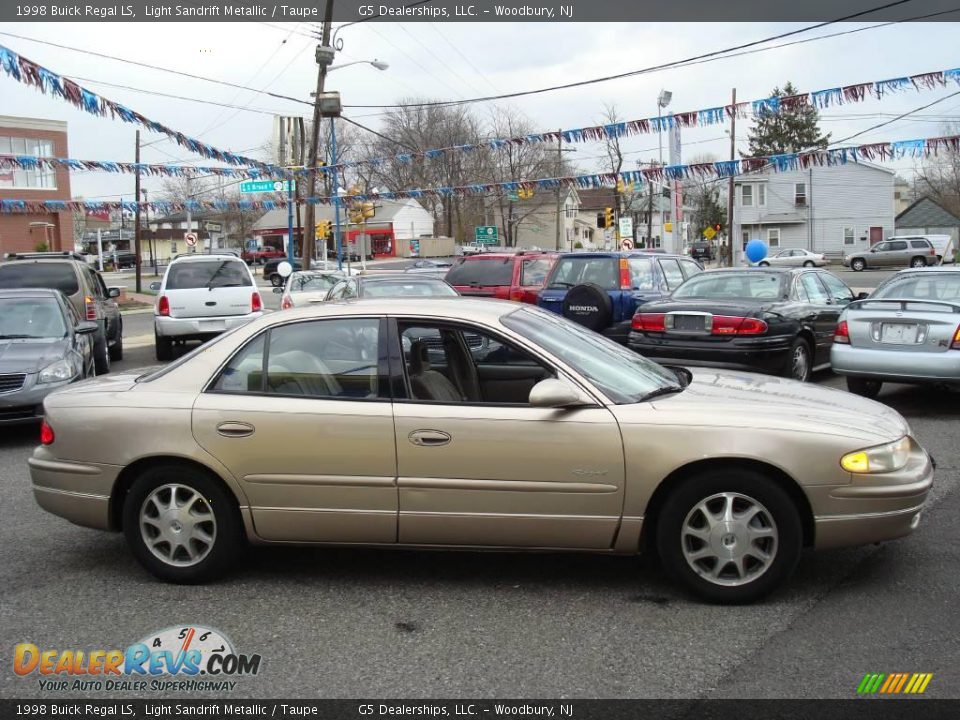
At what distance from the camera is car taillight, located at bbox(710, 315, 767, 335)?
10047 millimetres

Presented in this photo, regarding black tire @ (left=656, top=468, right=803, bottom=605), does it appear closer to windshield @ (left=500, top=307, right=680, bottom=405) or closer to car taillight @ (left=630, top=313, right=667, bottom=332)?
windshield @ (left=500, top=307, right=680, bottom=405)

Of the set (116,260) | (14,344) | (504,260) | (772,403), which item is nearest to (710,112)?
(504,260)

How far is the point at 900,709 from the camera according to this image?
346 centimetres

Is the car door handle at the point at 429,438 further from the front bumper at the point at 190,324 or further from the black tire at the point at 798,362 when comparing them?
the front bumper at the point at 190,324

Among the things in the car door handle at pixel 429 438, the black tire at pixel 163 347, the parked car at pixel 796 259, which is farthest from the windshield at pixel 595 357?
the parked car at pixel 796 259

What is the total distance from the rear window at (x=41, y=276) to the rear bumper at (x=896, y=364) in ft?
36.6

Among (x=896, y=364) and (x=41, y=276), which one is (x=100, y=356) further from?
(x=896, y=364)

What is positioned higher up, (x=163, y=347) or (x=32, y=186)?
(x=32, y=186)

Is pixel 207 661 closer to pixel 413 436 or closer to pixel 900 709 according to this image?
pixel 413 436

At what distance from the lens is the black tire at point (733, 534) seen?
4.36 meters

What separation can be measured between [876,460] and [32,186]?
52.9 meters

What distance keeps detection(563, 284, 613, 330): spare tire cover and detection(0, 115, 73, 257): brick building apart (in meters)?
42.4

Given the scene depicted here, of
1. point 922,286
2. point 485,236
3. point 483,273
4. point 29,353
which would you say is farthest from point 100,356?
point 485,236

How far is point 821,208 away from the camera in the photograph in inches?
2518
